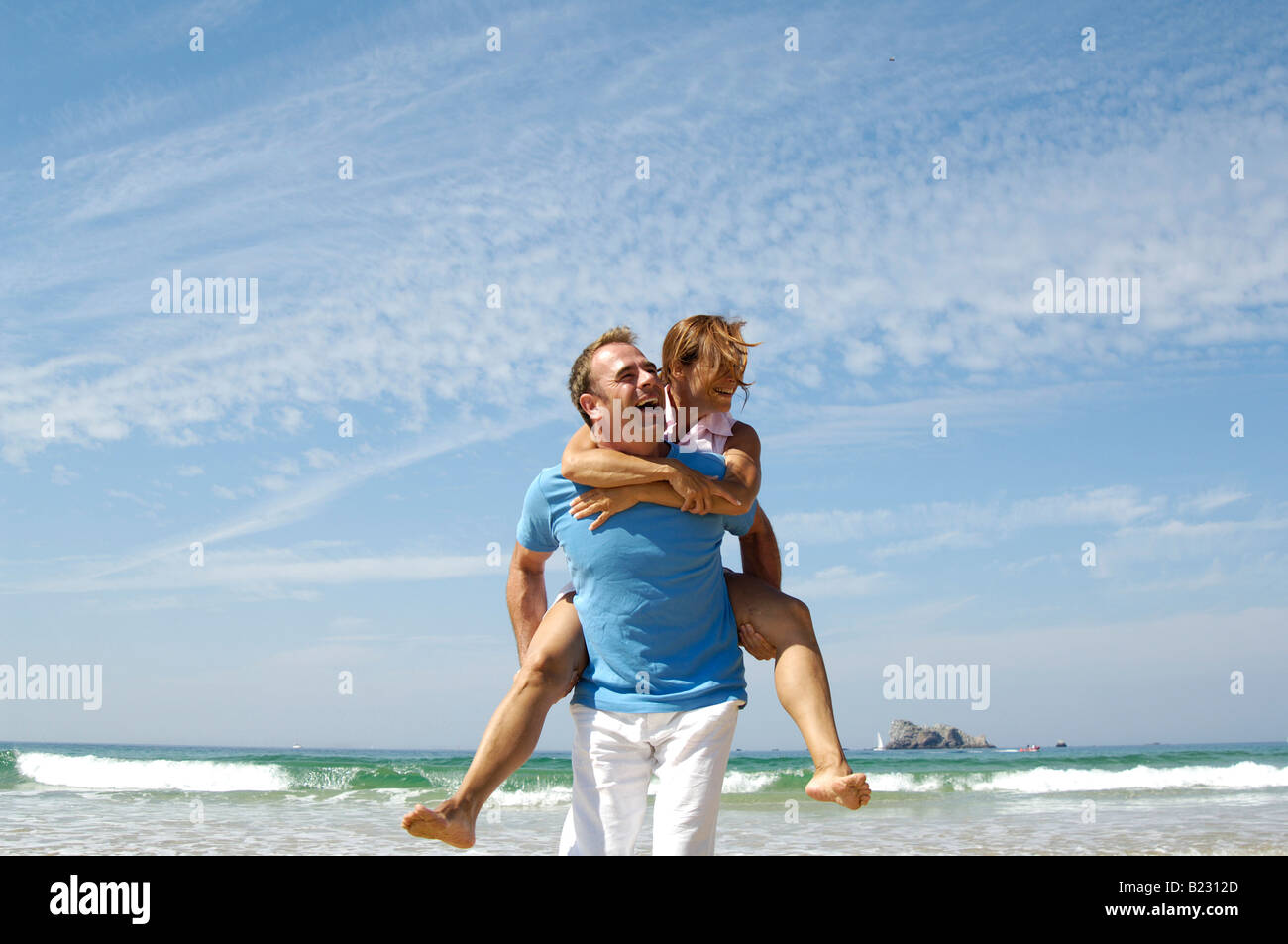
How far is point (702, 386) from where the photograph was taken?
320cm

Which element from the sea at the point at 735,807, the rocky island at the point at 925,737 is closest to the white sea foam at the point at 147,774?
the sea at the point at 735,807

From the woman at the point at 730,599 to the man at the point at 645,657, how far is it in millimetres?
66

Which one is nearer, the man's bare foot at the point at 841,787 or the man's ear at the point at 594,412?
the man's bare foot at the point at 841,787

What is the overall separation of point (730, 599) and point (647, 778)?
1.90 feet

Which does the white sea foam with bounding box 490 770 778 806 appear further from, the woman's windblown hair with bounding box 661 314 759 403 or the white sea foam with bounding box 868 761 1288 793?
the woman's windblown hair with bounding box 661 314 759 403

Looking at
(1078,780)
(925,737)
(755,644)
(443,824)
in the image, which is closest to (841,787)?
(755,644)

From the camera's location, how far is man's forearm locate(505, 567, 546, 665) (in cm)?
330

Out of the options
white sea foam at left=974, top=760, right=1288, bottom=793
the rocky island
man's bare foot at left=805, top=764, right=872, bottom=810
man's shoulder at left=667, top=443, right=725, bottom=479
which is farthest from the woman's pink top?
the rocky island

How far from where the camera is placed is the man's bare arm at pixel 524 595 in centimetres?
329

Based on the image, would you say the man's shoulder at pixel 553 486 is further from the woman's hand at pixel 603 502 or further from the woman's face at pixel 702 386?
the woman's face at pixel 702 386

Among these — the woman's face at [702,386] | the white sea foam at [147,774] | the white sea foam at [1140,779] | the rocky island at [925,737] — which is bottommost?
the rocky island at [925,737]

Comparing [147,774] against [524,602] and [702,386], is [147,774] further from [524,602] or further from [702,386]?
[702,386]

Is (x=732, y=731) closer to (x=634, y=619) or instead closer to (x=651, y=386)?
(x=634, y=619)

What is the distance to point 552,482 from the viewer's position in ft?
10.0
